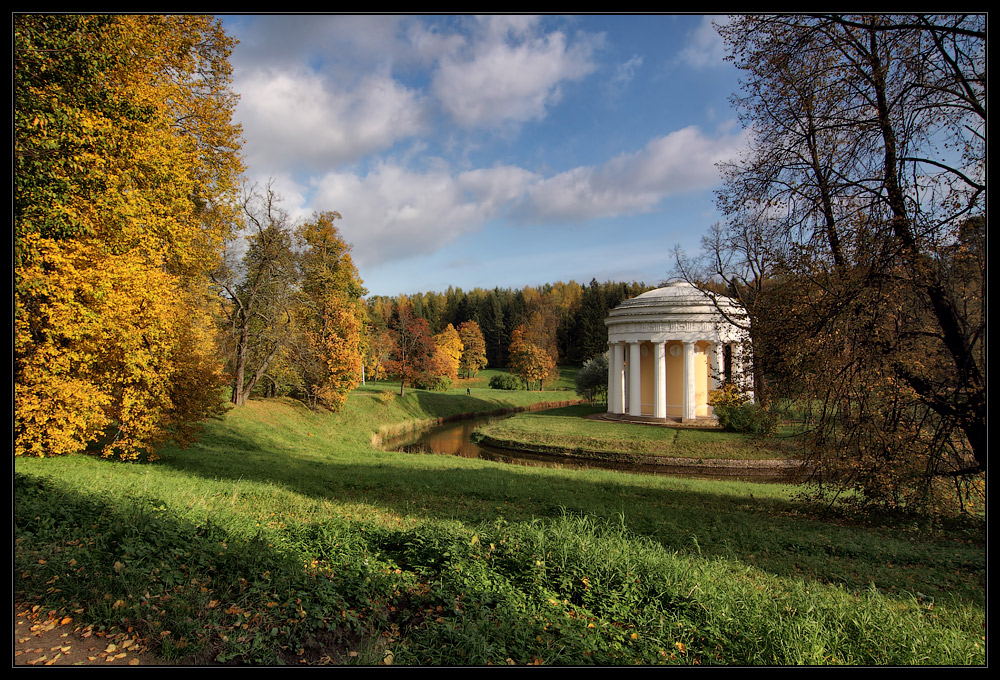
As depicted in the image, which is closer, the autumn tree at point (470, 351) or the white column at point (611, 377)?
the white column at point (611, 377)

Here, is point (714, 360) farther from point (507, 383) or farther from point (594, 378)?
point (507, 383)

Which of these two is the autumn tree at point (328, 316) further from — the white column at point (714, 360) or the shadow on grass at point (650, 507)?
the white column at point (714, 360)

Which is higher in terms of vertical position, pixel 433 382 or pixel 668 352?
pixel 668 352

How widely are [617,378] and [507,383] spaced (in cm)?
2330

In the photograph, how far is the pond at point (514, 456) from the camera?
61.6 ft

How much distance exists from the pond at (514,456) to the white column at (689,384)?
28.6ft

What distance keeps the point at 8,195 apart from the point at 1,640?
3.71m

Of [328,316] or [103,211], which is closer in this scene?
[103,211]

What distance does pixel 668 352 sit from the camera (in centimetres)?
3022

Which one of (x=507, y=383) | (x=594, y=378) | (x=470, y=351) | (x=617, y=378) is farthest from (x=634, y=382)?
(x=470, y=351)

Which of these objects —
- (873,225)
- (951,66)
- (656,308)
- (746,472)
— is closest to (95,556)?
(873,225)

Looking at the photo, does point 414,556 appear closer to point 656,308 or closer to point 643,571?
point 643,571

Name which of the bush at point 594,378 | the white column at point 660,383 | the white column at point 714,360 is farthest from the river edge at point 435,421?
the white column at point 714,360

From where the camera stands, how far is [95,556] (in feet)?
15.0
